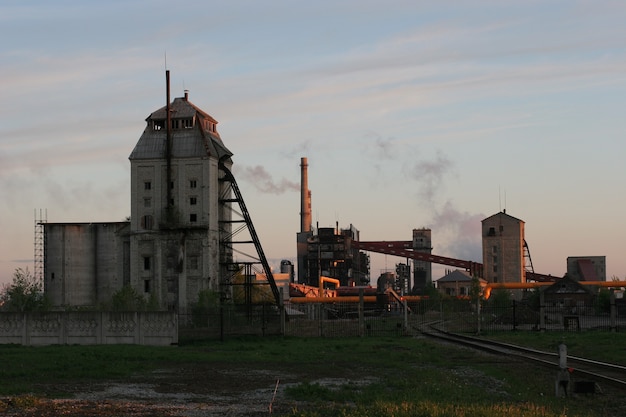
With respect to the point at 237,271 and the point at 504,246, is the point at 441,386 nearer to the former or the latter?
the point at 237,271

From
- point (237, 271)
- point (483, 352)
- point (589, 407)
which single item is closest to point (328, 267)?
point (237, 271)

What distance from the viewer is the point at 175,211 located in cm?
9156

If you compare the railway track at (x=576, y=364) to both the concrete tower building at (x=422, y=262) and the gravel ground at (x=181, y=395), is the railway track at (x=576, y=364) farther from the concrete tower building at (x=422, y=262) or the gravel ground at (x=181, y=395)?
the concrete tower building at (x=422, y=262)

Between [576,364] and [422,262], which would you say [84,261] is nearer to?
[576,364]

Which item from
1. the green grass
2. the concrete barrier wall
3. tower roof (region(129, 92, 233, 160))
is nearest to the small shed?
tower roof (region(129, 92, 233, 160))

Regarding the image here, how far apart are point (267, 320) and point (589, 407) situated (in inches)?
1479

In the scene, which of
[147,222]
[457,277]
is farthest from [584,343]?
[457,277]

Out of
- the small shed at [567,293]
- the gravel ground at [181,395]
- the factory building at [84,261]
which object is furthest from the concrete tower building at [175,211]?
the gravel ground at [181,395]

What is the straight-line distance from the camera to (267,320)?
56.9m

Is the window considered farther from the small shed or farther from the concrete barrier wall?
the small shed

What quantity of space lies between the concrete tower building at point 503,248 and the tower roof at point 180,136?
254 feet

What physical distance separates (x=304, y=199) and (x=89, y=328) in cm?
11831

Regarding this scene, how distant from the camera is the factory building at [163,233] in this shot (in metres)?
90.8

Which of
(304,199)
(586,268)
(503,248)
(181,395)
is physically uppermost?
(304,199)
